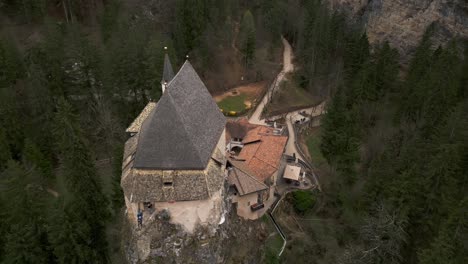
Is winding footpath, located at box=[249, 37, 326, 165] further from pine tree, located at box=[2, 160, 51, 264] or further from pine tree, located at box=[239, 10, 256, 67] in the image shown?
pine tree, located at box=[2, 160, 51, 264]

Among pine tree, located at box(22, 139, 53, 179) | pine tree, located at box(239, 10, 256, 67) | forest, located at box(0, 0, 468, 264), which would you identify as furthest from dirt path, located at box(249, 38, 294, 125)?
pine tree, located at box(22, 139, 53, 179)

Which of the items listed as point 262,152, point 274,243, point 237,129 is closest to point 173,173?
point 274,243

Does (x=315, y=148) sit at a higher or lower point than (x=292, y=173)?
lower

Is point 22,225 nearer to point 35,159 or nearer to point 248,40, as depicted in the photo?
point 35,159

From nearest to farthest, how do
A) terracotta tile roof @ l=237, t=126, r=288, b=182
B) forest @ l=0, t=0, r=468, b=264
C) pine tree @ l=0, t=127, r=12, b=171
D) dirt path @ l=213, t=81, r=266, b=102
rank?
forest @ l=0, t=0, r=468, b=264 < terracotta tile roof @ l=237, t=126, r=288, b=182 < pine tree @ l=0, t=127, r=12, b=171 < dirt path @ l=213, t=81, r=266, b=102

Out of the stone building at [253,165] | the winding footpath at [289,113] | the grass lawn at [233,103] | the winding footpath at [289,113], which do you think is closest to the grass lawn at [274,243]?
the winding footpath at [289,113]

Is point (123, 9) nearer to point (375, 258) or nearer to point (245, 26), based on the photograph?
point (245, 26)
